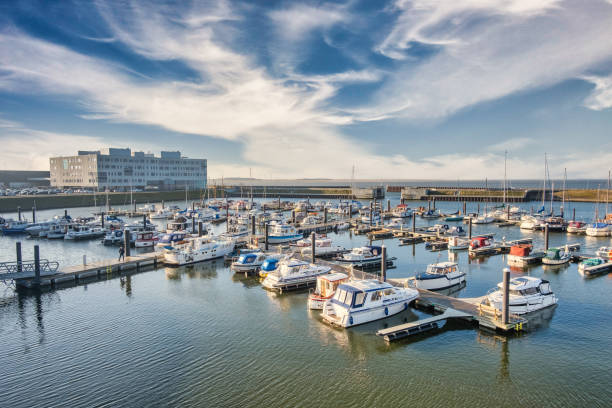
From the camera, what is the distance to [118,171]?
515ft

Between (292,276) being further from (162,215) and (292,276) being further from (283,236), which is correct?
(162,215)

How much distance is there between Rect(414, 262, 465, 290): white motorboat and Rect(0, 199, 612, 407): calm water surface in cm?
255

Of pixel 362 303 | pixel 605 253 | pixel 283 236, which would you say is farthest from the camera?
pixel 283 236

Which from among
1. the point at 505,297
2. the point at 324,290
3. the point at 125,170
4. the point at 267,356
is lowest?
the point at 267,356

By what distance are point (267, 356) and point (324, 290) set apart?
8.89 m

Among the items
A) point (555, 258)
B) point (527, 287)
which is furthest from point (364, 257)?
point (555, 258)

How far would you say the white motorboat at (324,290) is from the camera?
91.7 feet

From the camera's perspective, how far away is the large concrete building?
154m

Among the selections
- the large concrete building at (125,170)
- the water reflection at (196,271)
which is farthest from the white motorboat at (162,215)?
the large concrete building at (125,170)

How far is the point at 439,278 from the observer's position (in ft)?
106

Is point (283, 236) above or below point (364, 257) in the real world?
above

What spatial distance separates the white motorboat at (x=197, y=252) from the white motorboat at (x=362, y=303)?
2178cm

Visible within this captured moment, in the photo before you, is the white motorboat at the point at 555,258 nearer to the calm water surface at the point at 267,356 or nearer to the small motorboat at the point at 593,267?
the small motorboat at the point at 593,267

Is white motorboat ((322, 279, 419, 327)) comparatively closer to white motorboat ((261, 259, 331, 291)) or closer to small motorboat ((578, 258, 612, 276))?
white motorboat ((261, 259, 331, 291))
